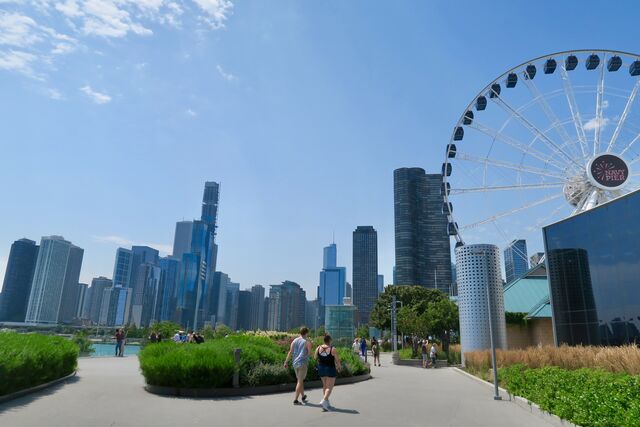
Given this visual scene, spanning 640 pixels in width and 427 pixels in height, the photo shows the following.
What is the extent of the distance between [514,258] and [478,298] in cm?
12966

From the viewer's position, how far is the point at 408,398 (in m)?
12.5

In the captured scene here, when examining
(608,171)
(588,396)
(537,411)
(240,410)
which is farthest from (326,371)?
(608,171)

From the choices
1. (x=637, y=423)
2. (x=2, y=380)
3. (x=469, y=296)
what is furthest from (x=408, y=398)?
(x=469, y=296)

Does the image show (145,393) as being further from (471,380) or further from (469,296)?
(469,296)

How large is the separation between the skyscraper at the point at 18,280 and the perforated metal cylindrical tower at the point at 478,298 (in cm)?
19665

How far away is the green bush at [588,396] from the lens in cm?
732

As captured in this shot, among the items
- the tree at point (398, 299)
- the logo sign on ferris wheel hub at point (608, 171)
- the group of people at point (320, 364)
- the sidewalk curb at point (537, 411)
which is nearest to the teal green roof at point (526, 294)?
the logo sign on ferris wheel hub at point (608, 171)

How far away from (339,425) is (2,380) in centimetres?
670

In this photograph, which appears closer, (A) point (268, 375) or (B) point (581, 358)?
(A) point (268, 375)

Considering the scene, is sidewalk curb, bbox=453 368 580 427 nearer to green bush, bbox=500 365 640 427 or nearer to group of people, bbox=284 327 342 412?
green bush, bbox=500 365 640 427

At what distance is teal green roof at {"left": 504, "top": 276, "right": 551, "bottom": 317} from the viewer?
3553 cm

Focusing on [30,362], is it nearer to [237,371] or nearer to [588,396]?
[237,371]

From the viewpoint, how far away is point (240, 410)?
9.55m

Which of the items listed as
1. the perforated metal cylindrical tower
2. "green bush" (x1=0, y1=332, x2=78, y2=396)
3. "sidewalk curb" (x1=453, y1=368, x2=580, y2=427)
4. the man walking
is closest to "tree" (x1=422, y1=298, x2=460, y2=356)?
the perforated metal cylindrical tower
